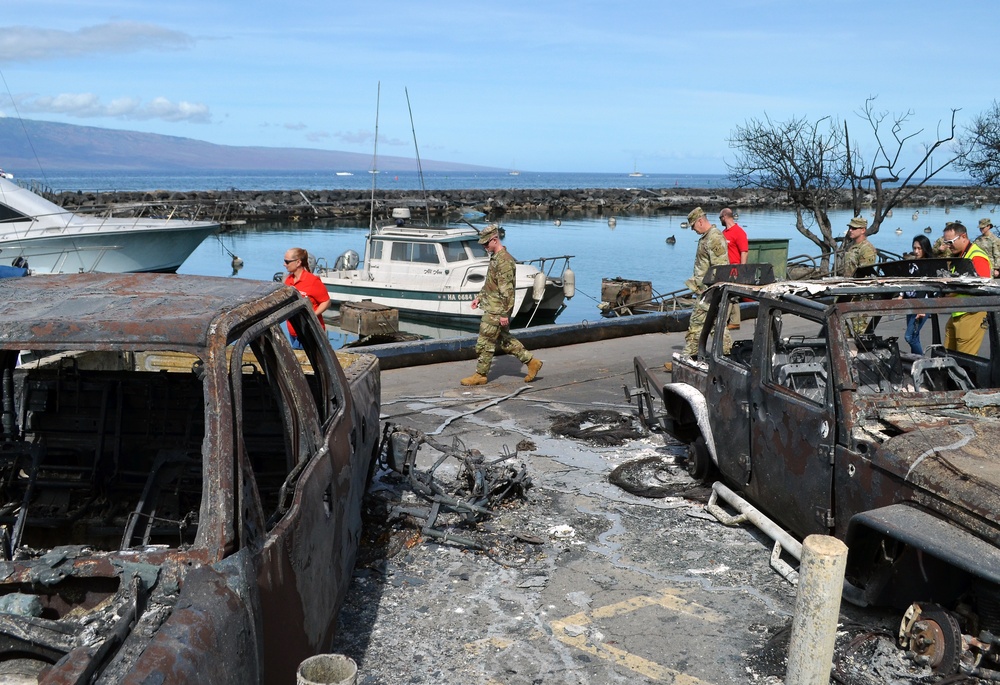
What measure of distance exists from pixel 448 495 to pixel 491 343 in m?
4.62

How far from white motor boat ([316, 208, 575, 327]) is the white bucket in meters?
18.3

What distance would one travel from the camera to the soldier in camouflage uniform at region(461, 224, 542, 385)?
1036 centimetres

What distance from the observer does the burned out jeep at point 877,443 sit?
3.86 meters

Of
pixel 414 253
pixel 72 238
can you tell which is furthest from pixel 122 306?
→ pixel 72 238

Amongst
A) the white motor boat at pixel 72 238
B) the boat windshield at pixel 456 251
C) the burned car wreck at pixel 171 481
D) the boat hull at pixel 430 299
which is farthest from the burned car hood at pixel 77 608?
the boat windshield at pixel 456 251

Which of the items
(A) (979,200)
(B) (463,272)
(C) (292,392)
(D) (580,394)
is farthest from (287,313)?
(A) (979,200)

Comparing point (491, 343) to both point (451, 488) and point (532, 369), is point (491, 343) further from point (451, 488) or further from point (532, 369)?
point (451, 488)

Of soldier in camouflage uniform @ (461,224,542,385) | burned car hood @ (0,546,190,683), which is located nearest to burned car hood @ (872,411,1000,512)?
burned car hood @ (0,546,190,683)

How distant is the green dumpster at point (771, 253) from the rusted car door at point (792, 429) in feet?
50.0

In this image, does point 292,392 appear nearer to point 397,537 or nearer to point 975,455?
point 397,537

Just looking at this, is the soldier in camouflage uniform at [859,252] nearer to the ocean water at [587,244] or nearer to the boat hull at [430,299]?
the boat hull at [430,299]

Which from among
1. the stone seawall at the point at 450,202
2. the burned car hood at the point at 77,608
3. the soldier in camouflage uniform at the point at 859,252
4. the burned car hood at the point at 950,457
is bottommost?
the stone seawall at the point at 450,202

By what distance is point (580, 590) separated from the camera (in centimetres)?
510

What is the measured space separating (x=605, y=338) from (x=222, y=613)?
11.4m
